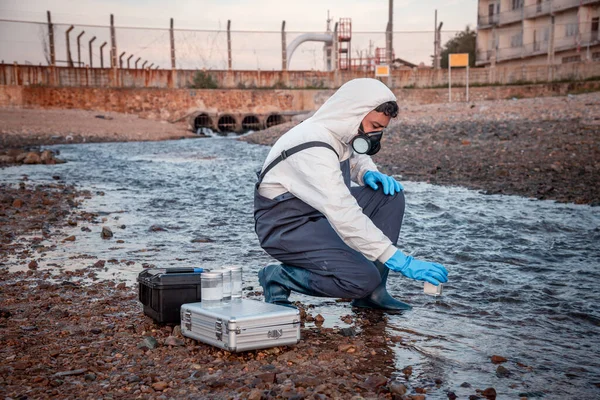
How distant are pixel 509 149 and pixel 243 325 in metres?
10.4

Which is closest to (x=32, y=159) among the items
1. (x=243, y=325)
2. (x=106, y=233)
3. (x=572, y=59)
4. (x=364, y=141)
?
(x=106, y=233)

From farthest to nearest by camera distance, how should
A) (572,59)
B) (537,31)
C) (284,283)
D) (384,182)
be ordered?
1. (537,31)
2. (572,59)
3. (384,182)
4. (284,283)

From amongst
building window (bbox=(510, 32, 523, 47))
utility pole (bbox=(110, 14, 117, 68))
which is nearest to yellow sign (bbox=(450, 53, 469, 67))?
utility pole (bbox=(110, 14, 117, 68))

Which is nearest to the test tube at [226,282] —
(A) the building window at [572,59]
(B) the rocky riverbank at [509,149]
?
(B) the rocky riverbank at [509,149]

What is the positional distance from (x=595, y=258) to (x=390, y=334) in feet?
8.25

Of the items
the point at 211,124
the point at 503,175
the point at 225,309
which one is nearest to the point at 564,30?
the point at 211,124

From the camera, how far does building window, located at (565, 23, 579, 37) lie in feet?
141

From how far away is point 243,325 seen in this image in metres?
3.03

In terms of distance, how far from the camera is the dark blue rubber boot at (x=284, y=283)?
3680mm

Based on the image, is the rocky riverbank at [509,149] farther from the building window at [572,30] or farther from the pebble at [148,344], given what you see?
the building window at [572,30]

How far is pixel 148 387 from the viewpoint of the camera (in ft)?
8.98

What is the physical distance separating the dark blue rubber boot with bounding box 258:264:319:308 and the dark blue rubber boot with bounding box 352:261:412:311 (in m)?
0.42

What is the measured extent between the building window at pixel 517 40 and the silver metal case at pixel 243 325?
4935 centimetres

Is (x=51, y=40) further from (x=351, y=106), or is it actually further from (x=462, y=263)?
(x=351, y=106)
